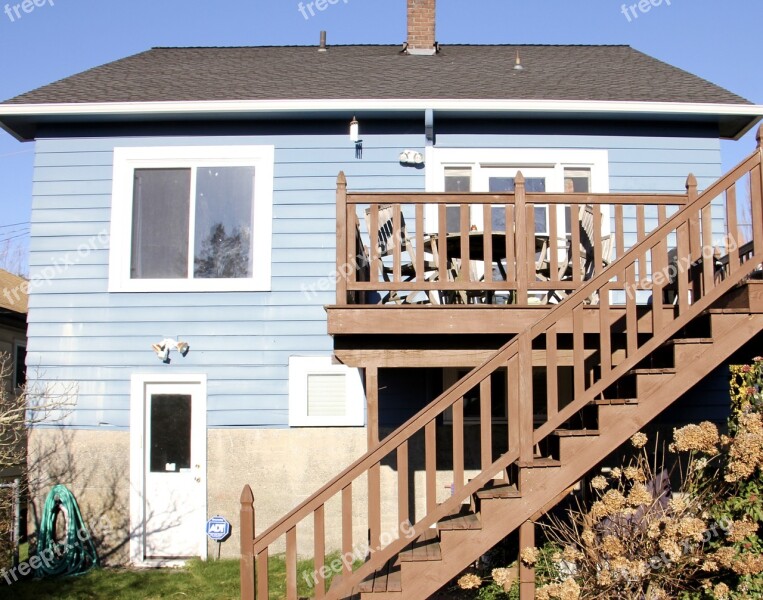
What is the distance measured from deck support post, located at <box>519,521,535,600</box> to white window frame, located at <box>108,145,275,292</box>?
4067 millimetres

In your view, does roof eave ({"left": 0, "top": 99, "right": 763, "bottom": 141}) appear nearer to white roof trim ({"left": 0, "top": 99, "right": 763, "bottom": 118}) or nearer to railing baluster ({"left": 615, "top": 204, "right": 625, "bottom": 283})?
Answer: white roof trim ({"left": 0, "top": 99, "right": 763, "bottom": 118})

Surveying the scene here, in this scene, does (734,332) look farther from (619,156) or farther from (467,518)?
(619,156)

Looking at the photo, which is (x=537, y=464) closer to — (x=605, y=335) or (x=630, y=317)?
(x=605, y=335)

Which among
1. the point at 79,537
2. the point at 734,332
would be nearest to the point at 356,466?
the point at 734,332

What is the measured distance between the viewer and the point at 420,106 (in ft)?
26.0

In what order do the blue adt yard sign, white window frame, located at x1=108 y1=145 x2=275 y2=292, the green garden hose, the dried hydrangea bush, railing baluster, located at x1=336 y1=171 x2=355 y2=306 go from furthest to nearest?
white window frame, located at x1=108 y1=145 x2=275 y2=292
the blue adt yard sign
the green garden hose
railing baluster, located at x1=336 y1=171 x2=355 y2=306
the dried hydrangea bush

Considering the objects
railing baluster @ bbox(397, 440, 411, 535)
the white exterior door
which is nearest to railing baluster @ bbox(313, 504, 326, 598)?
railing baluster @ bbox(397, 440, 411, 535)

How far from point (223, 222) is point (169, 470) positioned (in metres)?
2.74

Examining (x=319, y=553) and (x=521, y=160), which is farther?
(x=521, y=160)

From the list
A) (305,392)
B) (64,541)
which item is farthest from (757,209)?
(64,541)

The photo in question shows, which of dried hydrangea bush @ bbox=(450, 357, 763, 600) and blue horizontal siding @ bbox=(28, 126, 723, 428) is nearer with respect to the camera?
dried hydrangea bush @ bbox=(450, 357, 763, 600)

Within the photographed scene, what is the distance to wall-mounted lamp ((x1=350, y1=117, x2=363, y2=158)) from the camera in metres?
8.09

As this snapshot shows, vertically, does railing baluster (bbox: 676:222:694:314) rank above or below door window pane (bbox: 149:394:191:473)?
above

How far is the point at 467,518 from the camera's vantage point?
5.24m
